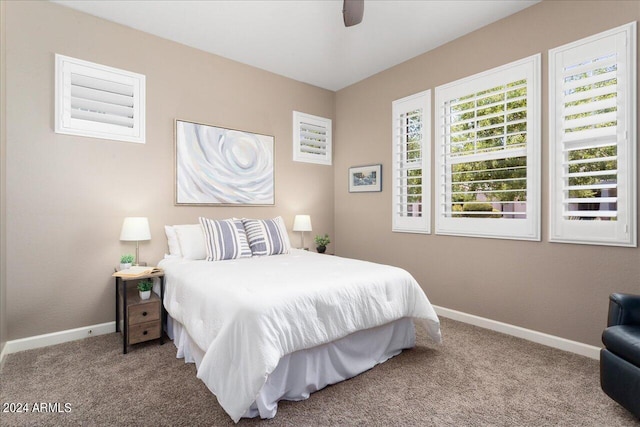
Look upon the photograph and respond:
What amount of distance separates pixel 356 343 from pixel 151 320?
172 centimetres

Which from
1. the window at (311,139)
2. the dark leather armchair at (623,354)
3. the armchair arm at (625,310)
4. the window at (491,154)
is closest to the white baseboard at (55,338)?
the window at (311,139)

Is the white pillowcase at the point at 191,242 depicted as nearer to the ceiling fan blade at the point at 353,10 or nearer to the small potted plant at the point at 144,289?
the small potted plant at the point at 144,289

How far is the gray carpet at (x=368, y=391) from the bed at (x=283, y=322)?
120mm

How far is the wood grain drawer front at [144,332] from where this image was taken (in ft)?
8.54

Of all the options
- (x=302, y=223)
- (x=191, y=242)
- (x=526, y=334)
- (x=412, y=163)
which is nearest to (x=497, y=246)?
(x=526, y=334)

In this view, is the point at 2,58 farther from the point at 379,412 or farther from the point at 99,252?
the point at 379,412

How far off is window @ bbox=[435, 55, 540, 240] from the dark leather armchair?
38.1 inches

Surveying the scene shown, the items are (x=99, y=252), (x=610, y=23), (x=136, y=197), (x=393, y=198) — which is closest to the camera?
(x=610, y=23)

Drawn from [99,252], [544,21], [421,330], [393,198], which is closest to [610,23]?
[544,21]

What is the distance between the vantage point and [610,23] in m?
2.45

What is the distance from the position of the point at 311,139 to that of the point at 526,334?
3418mm

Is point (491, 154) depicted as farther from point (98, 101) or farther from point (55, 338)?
point (55, 338)

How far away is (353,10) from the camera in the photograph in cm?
208

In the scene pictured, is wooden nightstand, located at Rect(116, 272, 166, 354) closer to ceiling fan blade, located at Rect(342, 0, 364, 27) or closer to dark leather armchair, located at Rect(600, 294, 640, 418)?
ceiling fan blade, located at Rect(342, 0, 364, 27)
